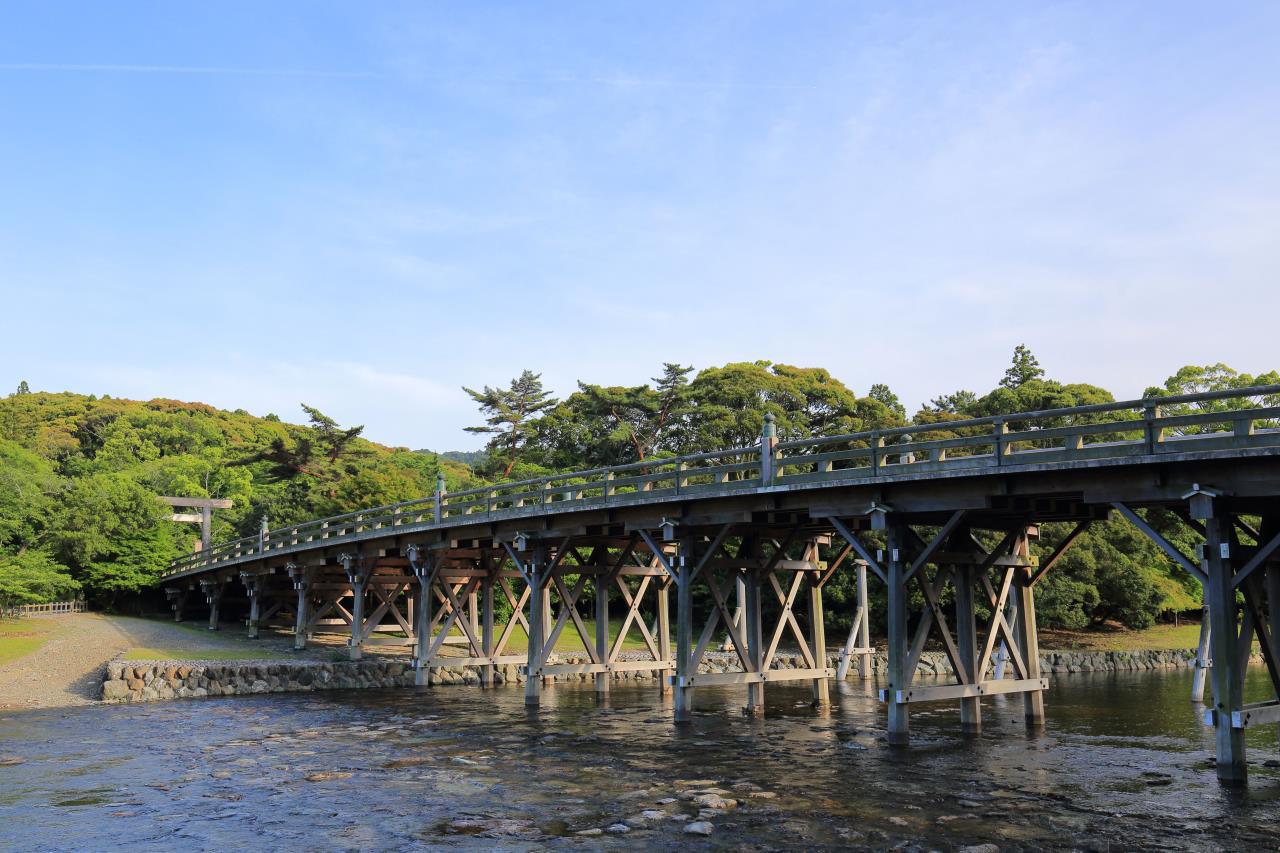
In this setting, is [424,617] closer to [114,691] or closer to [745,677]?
[114,691]

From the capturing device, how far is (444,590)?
31844 mm

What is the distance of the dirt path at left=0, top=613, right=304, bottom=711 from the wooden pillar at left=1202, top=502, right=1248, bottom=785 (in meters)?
26.3

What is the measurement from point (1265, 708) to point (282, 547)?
34331 mm

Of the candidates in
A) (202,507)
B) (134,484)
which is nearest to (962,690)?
(202,507)

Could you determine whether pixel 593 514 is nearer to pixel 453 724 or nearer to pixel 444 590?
pixel 453 724

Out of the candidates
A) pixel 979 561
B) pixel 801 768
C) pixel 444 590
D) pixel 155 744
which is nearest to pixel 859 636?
pixel 444 590

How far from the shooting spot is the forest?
44.8m

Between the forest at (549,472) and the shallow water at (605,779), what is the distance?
2129 centimetres

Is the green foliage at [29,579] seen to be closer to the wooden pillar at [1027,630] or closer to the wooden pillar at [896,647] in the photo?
the wooden pillar at [896,647]

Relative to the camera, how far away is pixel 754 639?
24047 mm

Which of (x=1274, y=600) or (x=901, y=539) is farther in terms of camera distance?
(x=901, y=539)

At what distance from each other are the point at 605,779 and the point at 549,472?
45.7 m

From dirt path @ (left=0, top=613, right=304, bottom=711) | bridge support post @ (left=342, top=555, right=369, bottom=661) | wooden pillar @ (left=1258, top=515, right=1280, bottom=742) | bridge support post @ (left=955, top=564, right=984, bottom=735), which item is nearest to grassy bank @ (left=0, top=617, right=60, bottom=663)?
dirt path @ (left=0, top=613, right=304, bottom=711)

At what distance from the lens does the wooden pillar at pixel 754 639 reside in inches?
924
